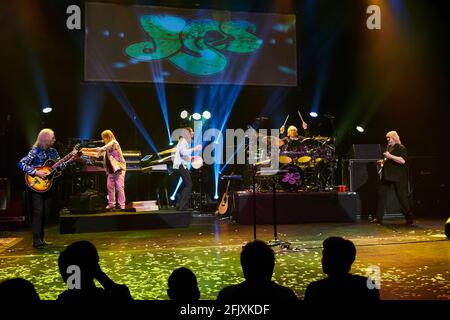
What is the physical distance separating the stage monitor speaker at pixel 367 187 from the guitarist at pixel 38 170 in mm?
6926

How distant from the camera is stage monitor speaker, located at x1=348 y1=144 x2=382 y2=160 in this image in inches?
415

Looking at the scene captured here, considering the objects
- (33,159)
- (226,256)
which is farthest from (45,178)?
(226,256)

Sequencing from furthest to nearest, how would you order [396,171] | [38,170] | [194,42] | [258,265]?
→ 1. [194,42]
2. [396,171]
3. [38,170]
4. [258,265]

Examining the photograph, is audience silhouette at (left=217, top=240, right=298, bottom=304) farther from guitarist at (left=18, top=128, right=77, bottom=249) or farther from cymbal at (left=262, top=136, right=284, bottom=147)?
cymbal at (left=262, top=136, right=284, bottom=147)

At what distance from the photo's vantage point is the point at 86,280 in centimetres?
210

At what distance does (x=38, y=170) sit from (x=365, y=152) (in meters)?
7.56

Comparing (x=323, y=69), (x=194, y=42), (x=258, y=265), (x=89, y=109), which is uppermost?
(x=194, y=42)

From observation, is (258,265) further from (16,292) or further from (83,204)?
(83,204)

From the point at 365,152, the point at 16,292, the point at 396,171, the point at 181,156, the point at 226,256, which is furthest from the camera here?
the point at 365,152

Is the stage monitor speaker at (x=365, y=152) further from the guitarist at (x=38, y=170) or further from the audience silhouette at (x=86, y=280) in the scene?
the audience silhouette at (x=86, y=280)

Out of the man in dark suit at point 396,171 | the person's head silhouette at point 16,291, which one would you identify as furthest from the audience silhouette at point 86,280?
the man in dark suit at point 396,171

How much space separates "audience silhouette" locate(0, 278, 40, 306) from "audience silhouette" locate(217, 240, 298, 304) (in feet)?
2.80

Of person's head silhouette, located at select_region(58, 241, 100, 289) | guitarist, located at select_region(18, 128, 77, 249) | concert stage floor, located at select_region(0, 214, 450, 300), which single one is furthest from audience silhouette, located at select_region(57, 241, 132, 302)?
guitarist, located at select_region(18, 128, 77, 249)

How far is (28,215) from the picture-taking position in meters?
10.6
